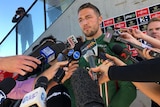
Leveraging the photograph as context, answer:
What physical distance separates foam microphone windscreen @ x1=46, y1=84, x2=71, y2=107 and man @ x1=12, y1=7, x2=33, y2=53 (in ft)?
7.64

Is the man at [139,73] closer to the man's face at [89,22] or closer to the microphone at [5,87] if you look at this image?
the microphone at [5,87]

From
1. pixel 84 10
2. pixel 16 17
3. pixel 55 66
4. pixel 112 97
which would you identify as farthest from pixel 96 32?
pixel 16 17

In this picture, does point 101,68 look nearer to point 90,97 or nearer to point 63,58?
point 90,97

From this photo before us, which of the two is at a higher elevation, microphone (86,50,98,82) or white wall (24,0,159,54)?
white wall (24,0,159,54)

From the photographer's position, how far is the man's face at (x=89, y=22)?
1499mm

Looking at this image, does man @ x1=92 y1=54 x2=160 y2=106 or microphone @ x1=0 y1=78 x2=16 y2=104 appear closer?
man @ x1=92 y1=54 x2=160 y2=106

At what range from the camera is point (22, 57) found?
0.83 m

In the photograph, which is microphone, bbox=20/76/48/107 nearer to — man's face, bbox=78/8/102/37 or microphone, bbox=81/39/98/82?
microphone, bbox=81/39/98/82

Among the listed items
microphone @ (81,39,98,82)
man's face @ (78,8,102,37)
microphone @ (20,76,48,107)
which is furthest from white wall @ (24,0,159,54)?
microphone @ (20,76,48,107)

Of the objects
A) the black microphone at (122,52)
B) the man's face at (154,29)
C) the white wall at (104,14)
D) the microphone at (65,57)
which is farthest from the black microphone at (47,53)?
the white wall at (104,14)

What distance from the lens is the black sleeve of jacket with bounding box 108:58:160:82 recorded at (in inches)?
27.5

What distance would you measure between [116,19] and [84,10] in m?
0.95

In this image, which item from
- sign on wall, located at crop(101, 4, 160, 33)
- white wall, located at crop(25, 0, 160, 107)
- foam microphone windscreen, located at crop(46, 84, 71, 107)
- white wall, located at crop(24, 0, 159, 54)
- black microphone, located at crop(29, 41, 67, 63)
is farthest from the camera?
white wall, located at crop(24, 0, 159, 54)

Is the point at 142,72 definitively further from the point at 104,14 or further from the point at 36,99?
the point at 104,14
